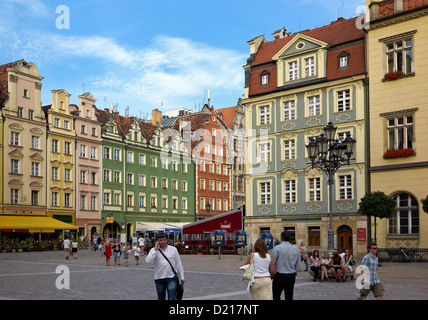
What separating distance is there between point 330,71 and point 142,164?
34.2 metres

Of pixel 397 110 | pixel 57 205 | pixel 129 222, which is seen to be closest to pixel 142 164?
pixel 129 222

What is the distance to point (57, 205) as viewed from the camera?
191 ft

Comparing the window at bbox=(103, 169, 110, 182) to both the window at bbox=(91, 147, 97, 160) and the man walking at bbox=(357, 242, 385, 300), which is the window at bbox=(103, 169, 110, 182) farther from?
the man walking at bbox=(357, 242, 385, 300)

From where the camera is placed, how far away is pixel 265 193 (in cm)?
4356

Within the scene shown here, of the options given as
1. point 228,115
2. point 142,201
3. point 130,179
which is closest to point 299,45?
point 130,179

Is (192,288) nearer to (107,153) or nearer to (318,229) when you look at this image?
(318,229)

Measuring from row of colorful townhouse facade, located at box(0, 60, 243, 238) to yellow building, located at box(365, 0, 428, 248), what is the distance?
79.5 feet

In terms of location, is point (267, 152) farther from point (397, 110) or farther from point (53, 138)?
point (53, 138)

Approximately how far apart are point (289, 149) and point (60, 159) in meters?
26.6

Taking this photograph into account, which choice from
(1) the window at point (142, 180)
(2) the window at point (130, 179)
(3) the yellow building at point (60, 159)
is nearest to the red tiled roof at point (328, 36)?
(3) the yellow building at point (60, 159)

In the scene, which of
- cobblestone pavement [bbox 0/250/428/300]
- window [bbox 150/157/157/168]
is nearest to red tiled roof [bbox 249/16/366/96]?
cobblestone pavement [bbox 0/250/428/300]

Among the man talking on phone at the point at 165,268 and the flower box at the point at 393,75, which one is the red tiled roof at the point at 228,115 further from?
the man talking on phone at the point at 165,268

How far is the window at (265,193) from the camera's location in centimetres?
4347

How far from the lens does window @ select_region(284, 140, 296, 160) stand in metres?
42.1
